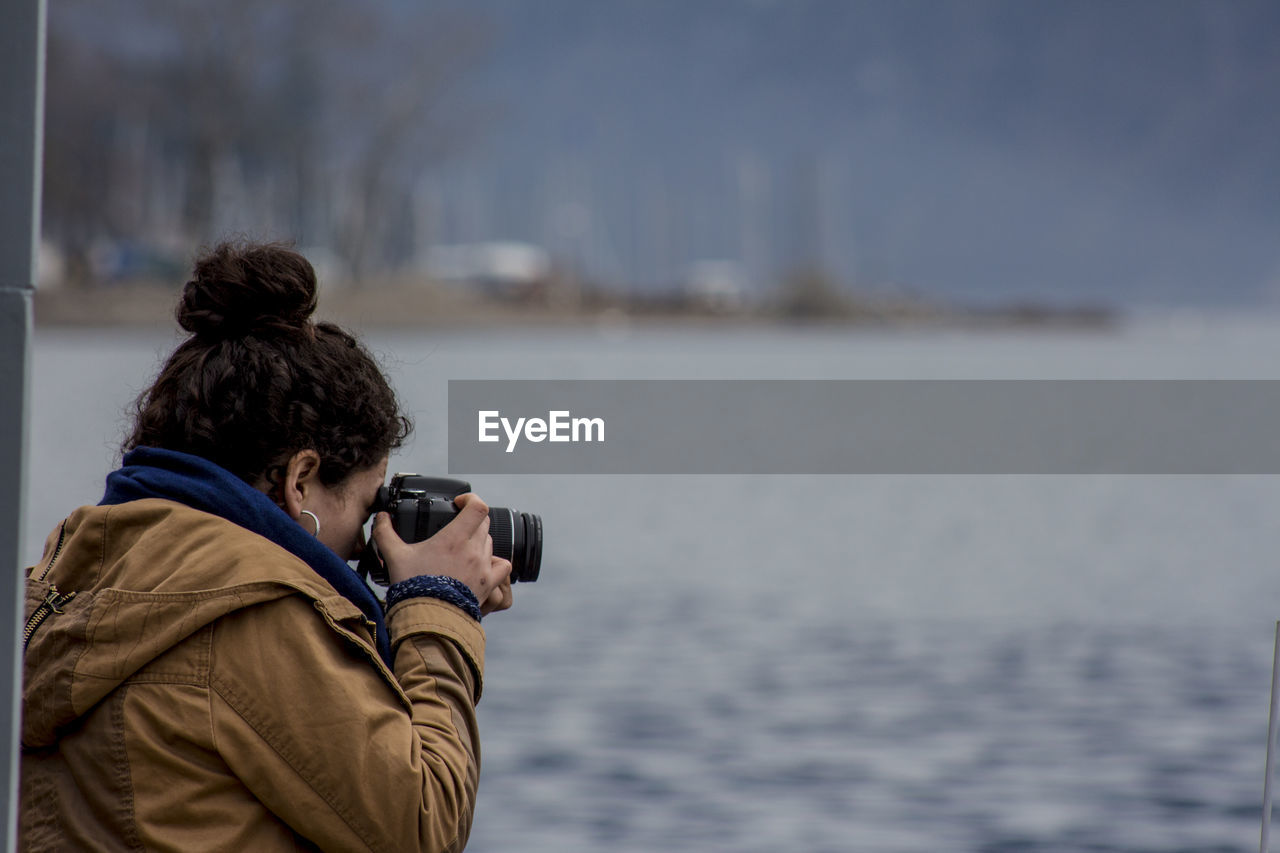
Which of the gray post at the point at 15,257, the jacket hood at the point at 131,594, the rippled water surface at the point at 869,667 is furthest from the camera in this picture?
the rippled water surface at the point at 869,667

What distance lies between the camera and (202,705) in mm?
1336

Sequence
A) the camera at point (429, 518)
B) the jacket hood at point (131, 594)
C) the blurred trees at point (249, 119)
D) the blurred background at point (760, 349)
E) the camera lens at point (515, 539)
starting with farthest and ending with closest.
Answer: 1. the blurred trees at point (249, 119)
2. the blurred background at point (760, 349)
3. the camera lens at point (515, 539)
4. the camera at point (429, 518)
5. the jacket hood at point (131, 594)

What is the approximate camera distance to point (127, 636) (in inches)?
52.9

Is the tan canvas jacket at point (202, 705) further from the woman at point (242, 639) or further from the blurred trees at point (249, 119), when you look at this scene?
the blurred trees at point (249, 119)

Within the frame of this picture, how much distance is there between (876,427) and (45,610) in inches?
1214

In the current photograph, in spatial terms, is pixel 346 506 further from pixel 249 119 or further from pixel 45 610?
pixel 249 119

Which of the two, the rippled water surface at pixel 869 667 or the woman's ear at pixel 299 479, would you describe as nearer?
the woman's ear at pixel 299 479

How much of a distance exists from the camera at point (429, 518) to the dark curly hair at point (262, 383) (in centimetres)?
13

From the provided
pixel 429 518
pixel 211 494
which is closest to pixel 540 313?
pixel 429 518

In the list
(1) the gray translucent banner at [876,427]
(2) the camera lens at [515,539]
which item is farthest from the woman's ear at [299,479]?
(1) the gray translucent banner at [876,427]

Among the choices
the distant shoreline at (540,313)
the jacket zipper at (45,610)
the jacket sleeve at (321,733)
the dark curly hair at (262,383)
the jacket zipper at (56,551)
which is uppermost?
the distant shoreline at (540,313)

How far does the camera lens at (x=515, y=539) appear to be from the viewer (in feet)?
5.97

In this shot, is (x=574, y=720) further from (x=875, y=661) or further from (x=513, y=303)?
(x=513, y=303)

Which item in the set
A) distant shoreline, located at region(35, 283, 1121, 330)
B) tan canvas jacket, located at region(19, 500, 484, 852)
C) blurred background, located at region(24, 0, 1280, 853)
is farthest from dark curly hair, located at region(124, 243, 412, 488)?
distant shoreline, located at region(35, 283, 1121, 330)
